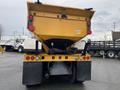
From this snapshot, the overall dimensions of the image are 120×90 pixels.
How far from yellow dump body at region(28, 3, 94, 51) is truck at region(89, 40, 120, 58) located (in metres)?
19.9

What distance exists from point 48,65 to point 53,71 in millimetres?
306

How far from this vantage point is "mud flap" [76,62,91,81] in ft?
31.6

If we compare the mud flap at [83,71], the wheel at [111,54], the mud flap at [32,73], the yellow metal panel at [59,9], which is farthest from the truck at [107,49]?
the mud flap at [32,73]

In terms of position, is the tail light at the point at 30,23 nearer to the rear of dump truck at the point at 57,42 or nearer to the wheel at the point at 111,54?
the rear of dump truck at the point at 57,42

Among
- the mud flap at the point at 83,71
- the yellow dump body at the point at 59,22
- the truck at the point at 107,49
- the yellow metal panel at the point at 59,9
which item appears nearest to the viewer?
the yellow metal panel at the point at 59,9

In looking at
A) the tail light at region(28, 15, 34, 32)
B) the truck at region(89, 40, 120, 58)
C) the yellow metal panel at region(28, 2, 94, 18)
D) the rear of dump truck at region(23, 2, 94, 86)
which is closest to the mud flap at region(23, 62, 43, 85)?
the rear of dump truck at region(23, 2, 94, 86)

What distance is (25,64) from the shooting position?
8773 mm

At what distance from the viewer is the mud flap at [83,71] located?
31.6 feet

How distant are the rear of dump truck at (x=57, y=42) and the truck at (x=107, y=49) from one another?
19634mm

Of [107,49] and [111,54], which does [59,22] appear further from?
[107,49]

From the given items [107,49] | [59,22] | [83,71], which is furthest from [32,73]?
[107,49]

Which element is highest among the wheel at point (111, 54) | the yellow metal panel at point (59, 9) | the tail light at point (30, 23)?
the yellow metal panel at point (59, 9)

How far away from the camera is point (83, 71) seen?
31.8 ft

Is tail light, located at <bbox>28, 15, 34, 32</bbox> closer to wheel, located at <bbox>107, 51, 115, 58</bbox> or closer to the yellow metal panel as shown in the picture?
the yellow metal panel
